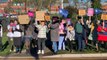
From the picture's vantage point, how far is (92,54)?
16625 mm

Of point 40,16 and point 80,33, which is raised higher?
point 40,16

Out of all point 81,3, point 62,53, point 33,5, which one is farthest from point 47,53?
point 81,3

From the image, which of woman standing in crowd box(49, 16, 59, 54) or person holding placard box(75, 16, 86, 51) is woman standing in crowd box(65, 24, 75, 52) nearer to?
person holding placard box(75, 16, 86, 51)

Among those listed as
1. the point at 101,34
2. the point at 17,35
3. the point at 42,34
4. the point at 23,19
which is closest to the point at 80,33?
the point at 101,34

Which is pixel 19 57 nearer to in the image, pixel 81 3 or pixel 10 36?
pixel 10 36

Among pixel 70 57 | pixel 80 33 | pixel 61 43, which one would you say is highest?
pixel 80 33

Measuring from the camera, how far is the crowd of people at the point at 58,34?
16.8 meters

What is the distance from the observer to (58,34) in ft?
55.5

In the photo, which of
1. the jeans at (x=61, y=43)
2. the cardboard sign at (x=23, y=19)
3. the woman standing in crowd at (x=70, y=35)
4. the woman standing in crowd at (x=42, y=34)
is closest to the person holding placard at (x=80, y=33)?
the woman standing in crowd at (x=70, y=35)

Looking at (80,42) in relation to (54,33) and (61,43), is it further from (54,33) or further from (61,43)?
(54,33)

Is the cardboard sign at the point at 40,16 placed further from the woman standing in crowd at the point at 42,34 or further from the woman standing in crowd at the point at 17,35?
the woman standing in crowd at the point at 17,35

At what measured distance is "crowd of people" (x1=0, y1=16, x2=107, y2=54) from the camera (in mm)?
16828

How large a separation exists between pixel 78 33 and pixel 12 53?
3.33 metres

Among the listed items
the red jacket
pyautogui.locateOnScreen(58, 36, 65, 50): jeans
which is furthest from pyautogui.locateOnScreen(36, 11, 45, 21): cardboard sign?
the red jacket
